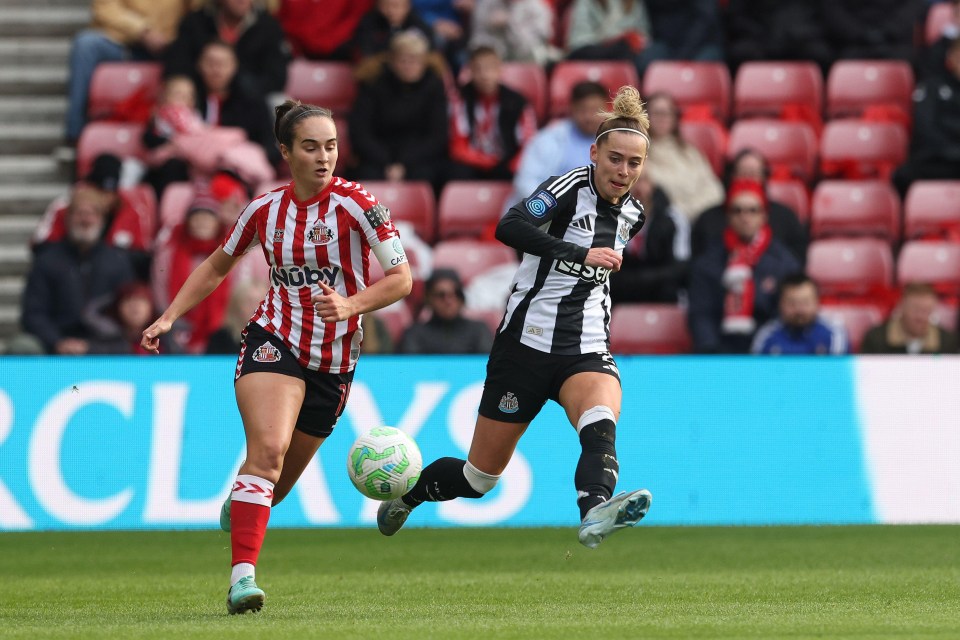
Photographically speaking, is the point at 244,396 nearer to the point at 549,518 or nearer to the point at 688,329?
the point at 549,518

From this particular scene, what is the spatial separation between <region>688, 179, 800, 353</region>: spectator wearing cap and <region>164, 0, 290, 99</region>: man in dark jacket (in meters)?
4.31

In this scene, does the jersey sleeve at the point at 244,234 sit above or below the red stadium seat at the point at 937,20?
below

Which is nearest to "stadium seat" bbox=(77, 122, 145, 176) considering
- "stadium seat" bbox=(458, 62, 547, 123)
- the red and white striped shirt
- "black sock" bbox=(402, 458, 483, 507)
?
"stadium seat" bbox=(458, 62, 547, 123)

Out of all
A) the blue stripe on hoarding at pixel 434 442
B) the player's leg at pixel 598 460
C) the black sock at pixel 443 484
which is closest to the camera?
the player's leg at pixel 598 460

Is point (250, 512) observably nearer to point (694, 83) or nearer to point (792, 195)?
point (792, 195)

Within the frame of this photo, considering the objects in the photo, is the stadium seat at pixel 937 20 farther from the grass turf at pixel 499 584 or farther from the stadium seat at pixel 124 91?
the stadium seat at pixel 124 91

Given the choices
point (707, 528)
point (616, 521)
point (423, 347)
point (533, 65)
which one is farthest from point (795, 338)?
point (616, 521)

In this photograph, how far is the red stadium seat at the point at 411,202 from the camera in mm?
13227

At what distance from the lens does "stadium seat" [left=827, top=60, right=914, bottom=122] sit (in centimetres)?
1390

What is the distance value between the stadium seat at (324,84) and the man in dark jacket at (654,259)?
3304 millimetres

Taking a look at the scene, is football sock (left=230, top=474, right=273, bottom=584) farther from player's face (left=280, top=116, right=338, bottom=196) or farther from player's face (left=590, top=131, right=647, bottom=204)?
player's face (left=590, top=131, right=647, bottom=204)

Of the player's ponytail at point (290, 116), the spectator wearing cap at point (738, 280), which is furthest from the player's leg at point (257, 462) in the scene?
the spectator wearing cap at point (738, 280)

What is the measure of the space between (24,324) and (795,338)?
5683mm

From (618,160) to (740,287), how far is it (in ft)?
16.9
